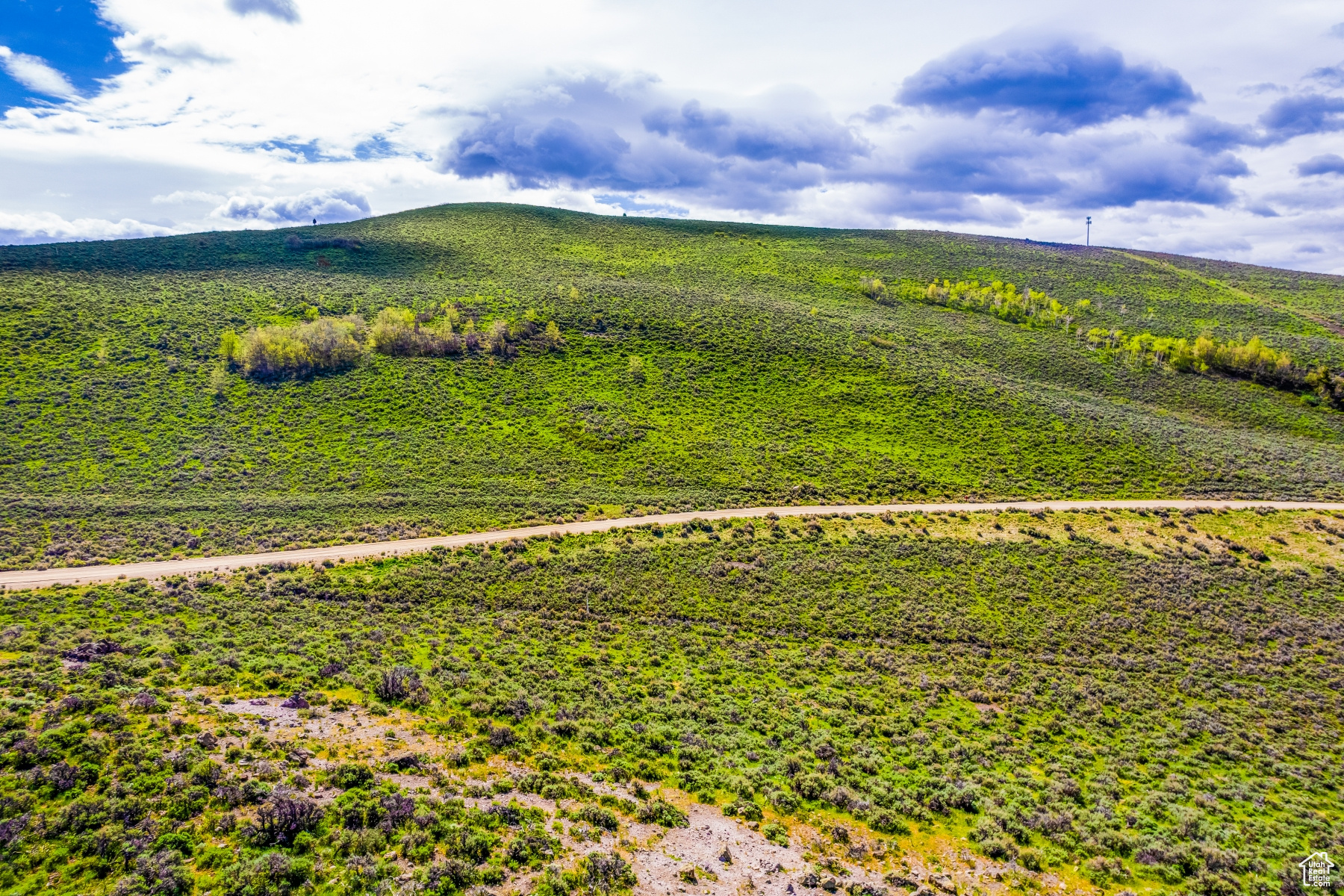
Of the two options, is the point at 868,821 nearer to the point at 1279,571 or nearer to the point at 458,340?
the point at 1279,571

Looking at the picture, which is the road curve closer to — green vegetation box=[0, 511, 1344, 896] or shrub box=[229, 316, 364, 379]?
green vegetation box=[0, 511, 1344, 896]

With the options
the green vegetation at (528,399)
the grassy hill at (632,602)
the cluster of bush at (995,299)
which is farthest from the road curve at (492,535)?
the cluster of bush at (995,299)

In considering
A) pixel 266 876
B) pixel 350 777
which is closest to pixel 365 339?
pixel 350 777

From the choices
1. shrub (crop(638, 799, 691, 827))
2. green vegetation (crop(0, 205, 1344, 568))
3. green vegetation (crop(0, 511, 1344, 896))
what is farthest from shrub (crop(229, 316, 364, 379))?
shrub (crop(638, 799, 691, 827))

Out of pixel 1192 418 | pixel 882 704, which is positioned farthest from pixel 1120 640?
pixel 1192 418

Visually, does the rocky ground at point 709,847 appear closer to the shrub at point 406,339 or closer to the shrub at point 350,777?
the shrub at point 350,777

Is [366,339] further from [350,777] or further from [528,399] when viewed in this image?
[350,777]
